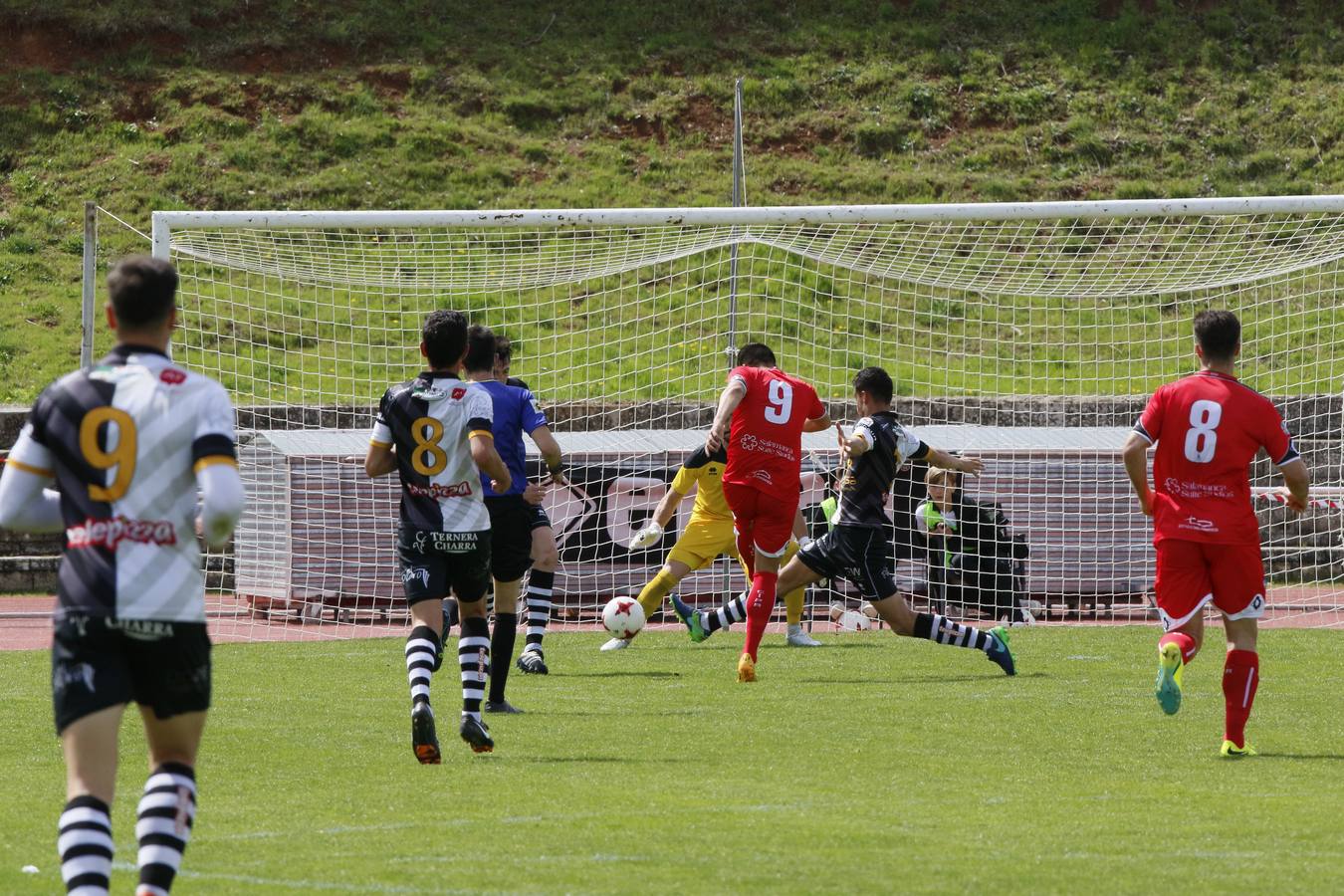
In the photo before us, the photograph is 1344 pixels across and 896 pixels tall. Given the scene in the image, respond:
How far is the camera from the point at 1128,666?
1174cm

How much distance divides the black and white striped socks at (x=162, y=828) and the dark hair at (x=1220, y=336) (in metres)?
5.02

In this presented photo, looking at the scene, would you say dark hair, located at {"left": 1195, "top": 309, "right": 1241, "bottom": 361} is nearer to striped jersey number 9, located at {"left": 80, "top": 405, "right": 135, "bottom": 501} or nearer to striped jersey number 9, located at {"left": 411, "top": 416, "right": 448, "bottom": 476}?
striped jersey number 9, located at {"left": 411, "top": 416, "right": 448, "bottom": 476}

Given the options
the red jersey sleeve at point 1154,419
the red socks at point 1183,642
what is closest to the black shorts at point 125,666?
the red socks at point 1183,642

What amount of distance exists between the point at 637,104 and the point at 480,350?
24298 mm

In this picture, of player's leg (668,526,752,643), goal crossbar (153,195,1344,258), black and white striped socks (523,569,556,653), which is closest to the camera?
black and white striped socks (523,569,556,653)

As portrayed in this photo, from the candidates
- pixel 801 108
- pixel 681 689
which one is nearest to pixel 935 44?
pixel 801 108

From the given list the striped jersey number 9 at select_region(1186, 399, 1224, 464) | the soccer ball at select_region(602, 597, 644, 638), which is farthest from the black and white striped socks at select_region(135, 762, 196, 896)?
the soccer ball at select_region(602, 597, 644, 638)

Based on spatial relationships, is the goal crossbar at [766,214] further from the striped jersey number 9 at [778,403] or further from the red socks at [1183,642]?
the red socks at [1183,642]

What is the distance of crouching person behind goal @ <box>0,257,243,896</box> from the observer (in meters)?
4.30

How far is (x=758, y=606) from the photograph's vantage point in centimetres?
1061

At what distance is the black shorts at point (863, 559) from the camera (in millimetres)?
11031

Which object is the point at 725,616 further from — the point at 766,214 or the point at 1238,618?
the point at 1238,618

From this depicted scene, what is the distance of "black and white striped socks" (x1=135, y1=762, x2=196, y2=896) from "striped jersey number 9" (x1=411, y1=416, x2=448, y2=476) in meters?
3.37

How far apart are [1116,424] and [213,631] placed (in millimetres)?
10612
